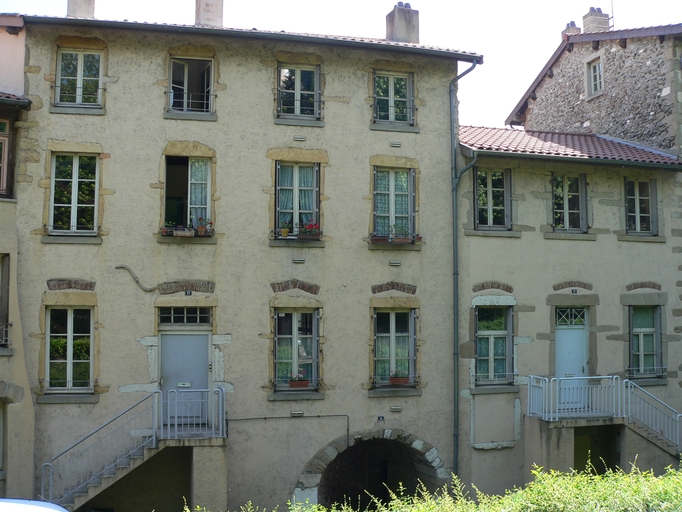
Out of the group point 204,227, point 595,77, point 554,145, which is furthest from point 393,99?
point 595,77

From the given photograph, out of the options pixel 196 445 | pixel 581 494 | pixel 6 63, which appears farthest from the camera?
pixel 6 63

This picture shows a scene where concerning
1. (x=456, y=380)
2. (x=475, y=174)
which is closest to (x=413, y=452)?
(x=456, y=380)

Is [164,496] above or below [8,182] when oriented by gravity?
below

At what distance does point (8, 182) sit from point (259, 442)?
6.45 meters

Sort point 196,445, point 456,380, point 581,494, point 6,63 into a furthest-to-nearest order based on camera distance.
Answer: point 456,380, point 6,63, point 196,445, point 581,494

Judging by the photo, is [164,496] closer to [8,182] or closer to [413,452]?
[413,452]

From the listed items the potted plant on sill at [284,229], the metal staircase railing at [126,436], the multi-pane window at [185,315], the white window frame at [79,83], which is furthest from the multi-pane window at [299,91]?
the metal staircase railing at [126,436]

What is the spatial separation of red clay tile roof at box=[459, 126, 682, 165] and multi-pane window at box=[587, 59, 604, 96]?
2.01m

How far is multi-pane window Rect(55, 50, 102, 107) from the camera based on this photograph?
47.4 feet

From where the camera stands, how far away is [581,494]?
359 inches

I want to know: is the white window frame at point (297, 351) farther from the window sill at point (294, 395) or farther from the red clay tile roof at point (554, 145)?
the red clay tile roof at point (554, 145)

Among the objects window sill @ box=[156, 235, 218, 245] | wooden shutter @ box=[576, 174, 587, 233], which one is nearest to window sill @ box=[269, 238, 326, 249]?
window sill @ box=[156, 235, 218, 245]

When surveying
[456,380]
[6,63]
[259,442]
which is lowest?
[259,442]

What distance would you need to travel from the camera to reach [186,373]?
1463 cm
